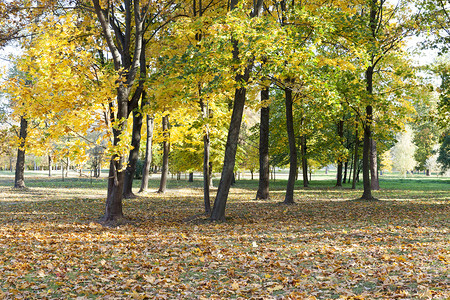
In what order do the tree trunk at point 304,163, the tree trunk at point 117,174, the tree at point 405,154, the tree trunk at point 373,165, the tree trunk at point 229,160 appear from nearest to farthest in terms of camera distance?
the tree trunk at point 117,174 → the tree trunk at point 229,160 → the tree trunk at point 373,165 → the tree trunk at point 304,163 → the tree at point 405,154

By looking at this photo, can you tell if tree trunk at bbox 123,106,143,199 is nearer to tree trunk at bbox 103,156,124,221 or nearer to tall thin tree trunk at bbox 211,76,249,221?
tree trunk at bbox 103,156,124,221

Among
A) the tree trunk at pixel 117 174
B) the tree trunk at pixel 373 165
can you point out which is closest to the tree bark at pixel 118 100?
the tree trunk at pixel 117 174

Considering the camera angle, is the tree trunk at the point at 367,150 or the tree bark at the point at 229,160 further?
the tree trunk at the point at 367,150

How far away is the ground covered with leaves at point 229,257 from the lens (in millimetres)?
5031

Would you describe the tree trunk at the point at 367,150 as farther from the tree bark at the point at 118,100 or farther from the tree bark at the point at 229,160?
the tree bark at the point at 118,100

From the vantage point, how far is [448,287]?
466cm

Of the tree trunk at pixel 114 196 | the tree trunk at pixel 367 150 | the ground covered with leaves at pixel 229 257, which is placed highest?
the tree trunk at pixel 367 150

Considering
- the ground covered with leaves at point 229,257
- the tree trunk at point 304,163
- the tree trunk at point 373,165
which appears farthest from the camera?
the tree trunk at point 304,163

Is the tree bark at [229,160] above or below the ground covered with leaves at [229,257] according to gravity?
above

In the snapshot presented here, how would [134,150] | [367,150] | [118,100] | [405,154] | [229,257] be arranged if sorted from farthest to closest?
[405,154] < [134,150] < [367,150] < [118,100] < [229,257]

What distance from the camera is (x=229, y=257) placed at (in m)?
7.02

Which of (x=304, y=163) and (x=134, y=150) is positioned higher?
(x=134, y=150)

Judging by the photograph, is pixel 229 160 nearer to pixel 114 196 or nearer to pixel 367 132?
pixel 114 196

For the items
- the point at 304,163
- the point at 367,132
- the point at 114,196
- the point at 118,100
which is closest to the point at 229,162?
the point at 114,196
